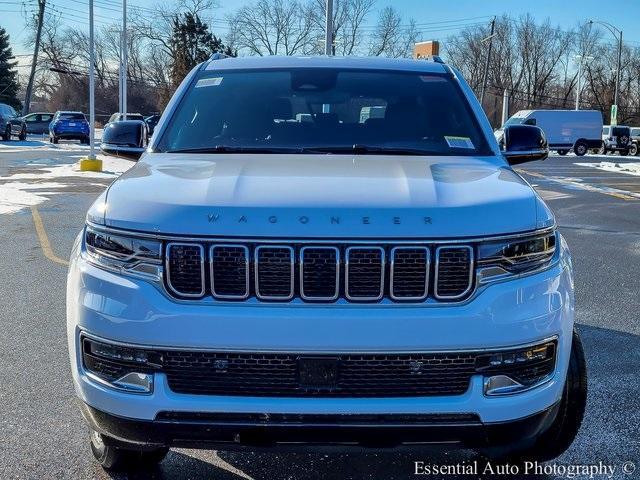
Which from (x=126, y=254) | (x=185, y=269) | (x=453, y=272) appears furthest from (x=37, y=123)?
(x=453, y=272)

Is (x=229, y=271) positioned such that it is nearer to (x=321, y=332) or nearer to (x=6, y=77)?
(x=321, y=332)

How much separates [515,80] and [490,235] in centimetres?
9261

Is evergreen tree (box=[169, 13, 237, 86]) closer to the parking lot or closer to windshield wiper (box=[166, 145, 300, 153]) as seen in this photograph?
the parking lot

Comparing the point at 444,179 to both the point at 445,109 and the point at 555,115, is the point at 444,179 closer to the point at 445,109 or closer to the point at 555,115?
the point at 445,109

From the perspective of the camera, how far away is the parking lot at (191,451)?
3256 mm

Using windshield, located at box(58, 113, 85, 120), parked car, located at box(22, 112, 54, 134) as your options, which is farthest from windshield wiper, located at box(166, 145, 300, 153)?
parked car, located at box(22, 112, 54, 134)

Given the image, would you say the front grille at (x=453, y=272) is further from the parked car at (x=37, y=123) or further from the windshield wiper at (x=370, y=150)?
the parked car at (x=37, y=123)

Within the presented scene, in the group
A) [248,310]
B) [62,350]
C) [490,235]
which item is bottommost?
[62,350]

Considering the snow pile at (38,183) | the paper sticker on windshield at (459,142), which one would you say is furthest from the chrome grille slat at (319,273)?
the snow pile at (38,183)

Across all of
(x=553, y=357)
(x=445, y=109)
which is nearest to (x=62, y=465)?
(x=553, y=357)

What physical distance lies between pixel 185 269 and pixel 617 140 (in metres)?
43.4

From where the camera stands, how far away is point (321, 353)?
96.1 inches

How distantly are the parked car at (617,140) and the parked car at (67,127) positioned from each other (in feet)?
92.7

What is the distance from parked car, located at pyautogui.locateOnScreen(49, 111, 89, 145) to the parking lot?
27.4 meters
